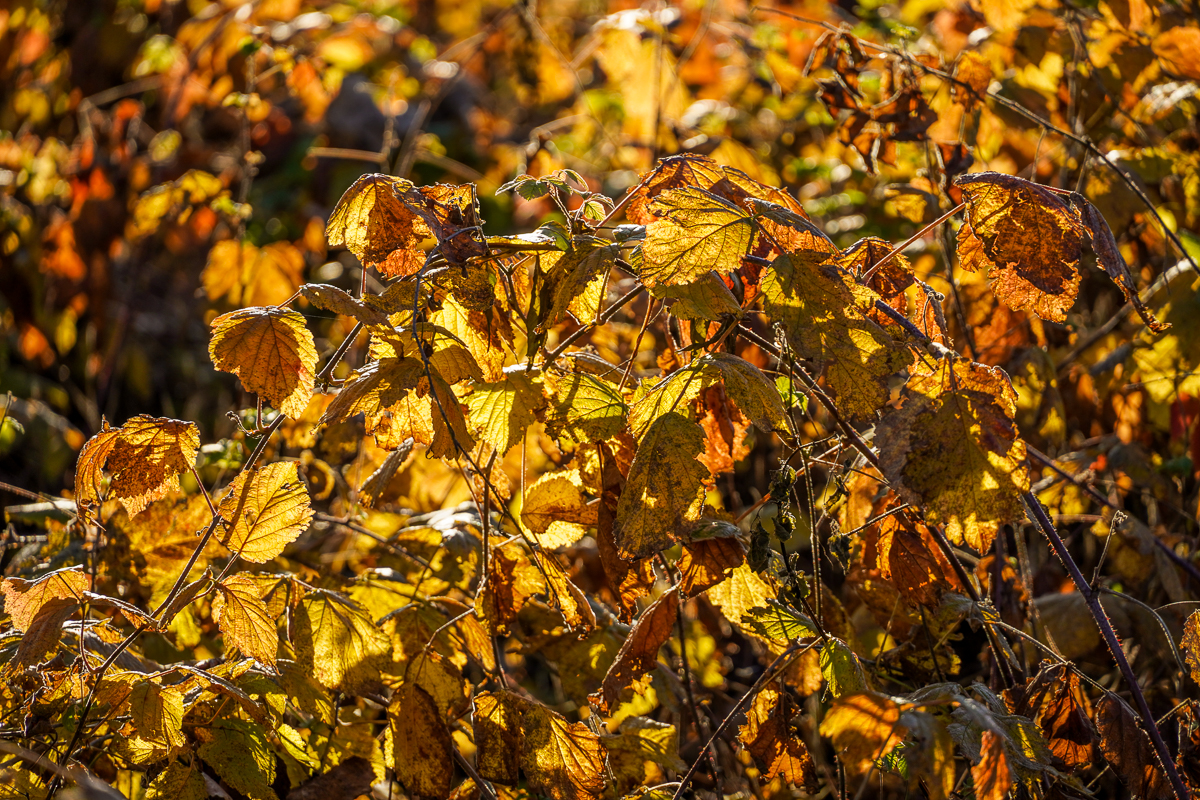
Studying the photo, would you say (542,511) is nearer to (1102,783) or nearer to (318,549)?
(318,549)

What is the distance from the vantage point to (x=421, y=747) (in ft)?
4.32

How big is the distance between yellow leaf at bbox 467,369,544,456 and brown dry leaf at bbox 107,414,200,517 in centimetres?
39

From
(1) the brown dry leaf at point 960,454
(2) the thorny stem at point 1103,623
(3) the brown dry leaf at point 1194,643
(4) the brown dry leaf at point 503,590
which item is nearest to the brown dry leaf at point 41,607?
(4) the brown dry leaf at point 503,590

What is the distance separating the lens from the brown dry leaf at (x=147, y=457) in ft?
3.90

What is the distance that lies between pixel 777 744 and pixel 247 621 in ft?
2.59

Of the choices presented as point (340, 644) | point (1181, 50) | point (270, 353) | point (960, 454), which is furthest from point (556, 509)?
point (1181, 50)

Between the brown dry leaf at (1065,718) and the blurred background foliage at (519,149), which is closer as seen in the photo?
the brown dry leaf at (1065,718)

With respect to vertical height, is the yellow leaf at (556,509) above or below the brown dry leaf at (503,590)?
above

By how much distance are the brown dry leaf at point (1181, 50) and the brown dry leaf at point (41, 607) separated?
8.20 feet

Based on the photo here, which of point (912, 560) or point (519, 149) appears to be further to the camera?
point (519, 149)

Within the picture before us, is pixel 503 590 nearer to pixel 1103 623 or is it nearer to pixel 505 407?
pixel 505 407

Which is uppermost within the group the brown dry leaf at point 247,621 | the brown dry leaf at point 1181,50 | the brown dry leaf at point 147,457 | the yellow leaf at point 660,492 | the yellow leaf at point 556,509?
the brown dry leaf at point 1181,50

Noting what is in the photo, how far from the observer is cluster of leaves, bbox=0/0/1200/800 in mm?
1078

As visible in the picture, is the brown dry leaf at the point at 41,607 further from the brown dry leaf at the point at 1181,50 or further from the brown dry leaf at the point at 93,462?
the brown dry leaf at the point at 1181,50
